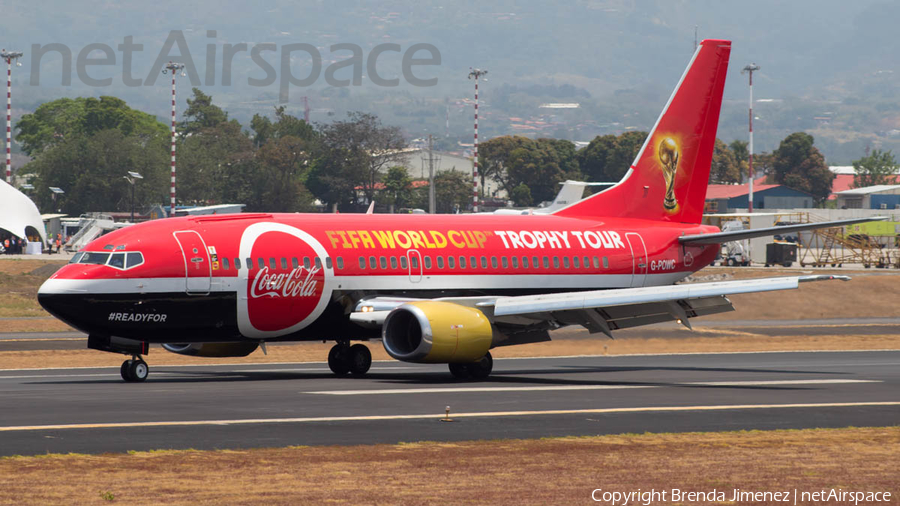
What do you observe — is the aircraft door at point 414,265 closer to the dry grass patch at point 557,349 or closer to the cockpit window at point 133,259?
the cockpit window at point 133,259

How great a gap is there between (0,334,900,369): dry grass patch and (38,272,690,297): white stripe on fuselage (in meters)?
7.63

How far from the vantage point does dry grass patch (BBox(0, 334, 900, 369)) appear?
45519 mm

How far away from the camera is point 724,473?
64.3 ft

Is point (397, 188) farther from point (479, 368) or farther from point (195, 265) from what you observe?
point (195, 265)

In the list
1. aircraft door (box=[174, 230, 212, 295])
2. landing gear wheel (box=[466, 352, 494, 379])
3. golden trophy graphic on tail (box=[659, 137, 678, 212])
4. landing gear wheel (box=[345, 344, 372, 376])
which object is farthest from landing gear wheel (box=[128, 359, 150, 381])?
golden trophy graphic on tail (box=[659, 137, 678, 212])

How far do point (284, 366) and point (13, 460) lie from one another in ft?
77.6

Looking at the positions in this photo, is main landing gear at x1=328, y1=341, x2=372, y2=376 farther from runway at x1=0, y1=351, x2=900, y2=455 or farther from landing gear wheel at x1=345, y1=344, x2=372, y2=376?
runway at x1=0, y1=351, x2=900, y2=455

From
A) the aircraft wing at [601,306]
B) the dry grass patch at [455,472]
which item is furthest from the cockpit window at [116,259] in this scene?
the dry grass patch at [455,472]

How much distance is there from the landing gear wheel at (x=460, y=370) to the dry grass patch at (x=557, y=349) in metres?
10.4

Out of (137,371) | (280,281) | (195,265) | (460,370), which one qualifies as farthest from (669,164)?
(137,371)

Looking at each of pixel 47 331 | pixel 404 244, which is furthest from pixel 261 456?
pixel 47 331

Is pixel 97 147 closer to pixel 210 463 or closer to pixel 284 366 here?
pixel 284 366

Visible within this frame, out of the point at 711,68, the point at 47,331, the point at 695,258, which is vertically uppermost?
the point at 711,68

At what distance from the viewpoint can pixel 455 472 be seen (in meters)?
19.5
